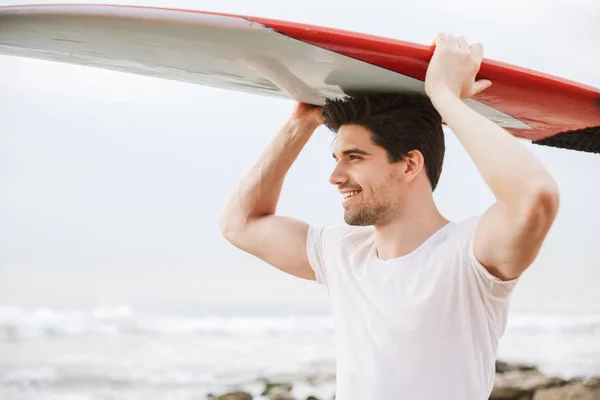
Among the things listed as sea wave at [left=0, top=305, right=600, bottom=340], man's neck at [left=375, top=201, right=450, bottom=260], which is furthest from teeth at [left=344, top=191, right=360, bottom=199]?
sea wave at [left=0, top=305, right=600, bottom=340]

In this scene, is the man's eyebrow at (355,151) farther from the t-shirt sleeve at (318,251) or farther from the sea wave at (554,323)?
the sea wave at (554,323)

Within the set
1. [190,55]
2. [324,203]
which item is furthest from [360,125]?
[324,203]

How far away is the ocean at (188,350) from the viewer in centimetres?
783

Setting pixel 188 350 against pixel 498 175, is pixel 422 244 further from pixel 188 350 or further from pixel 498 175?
pixel 188 350

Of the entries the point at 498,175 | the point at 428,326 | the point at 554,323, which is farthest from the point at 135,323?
the point at 498,175

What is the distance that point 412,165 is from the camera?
1.84 meters

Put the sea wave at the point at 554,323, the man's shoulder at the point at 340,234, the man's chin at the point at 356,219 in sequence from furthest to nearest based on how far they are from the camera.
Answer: the sea wave at the point at 554,323
the man's shoulder at the point at 340,234
the man's chin at the point at 356,219

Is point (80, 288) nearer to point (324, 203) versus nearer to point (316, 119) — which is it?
point (324, 203)

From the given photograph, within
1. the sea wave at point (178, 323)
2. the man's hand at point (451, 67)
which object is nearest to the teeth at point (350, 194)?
the man's hand at point (451, 67)

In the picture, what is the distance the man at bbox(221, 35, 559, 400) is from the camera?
1468 millimetres

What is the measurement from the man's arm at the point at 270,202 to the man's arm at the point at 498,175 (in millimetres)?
Result: 583

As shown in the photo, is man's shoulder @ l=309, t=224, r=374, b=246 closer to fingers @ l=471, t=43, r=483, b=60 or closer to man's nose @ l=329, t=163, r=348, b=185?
man's nose @ l=329, t=163, r=348, b=185

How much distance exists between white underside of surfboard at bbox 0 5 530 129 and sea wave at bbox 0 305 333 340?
276 inches

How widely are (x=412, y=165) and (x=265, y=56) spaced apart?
0.45 metres
